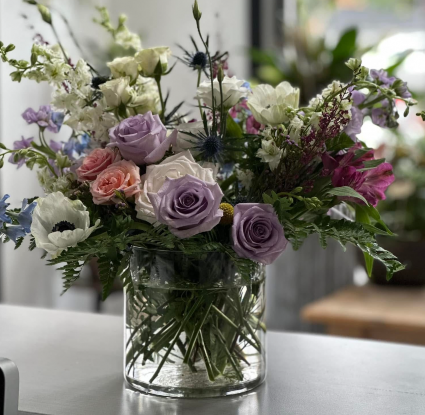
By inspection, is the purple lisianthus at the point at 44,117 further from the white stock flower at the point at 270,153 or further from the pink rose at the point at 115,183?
the white stock flower at the point at 270,153

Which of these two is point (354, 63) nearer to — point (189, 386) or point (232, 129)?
point (232, 129)

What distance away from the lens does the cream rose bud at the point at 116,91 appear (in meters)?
0.76

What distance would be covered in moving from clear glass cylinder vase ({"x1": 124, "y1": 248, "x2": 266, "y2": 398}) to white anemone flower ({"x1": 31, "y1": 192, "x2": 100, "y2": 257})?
85 mm

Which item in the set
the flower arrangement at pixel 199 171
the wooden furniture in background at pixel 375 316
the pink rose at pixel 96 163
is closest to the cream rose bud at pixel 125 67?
the flower arrangement at pixel 199 171

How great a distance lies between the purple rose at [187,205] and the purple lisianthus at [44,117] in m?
0.25

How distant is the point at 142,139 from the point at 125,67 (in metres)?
0.12

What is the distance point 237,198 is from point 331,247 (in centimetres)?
168

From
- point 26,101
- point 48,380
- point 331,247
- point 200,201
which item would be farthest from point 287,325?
point 200,201

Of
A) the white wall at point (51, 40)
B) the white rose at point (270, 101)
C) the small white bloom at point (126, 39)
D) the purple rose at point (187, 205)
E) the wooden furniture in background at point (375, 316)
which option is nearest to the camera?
the purple rose at point (187, 205)

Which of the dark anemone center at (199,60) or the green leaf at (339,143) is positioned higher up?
the dark anemone center at (199,60)

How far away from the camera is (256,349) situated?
80cm

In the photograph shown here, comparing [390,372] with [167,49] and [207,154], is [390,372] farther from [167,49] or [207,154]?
[167,49]

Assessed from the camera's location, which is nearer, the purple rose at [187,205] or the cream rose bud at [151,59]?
the purple rose at [187,205]

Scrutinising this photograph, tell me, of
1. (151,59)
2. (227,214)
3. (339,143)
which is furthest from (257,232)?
(151,59)
